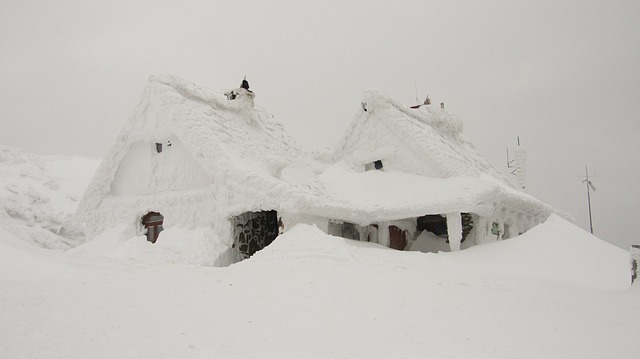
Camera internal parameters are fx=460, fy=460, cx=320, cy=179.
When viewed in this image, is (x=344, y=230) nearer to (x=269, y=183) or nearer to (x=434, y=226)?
(x=434, y=226)

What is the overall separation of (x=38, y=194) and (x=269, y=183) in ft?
61.5

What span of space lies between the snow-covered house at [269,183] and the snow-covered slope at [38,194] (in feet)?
21.9

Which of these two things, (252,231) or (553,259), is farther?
(252,231)

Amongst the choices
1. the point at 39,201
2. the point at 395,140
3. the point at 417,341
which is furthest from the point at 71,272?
the point at 39,201

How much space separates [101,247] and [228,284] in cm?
931

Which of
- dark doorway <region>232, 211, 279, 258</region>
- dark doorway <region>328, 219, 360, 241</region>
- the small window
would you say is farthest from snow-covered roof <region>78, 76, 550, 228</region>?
dark doorway <region>232, 211, 279, 258</region>

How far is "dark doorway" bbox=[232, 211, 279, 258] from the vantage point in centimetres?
1484

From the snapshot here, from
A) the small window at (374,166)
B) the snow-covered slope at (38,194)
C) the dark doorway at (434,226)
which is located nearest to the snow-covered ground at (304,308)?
the dark doorway at (434,226)

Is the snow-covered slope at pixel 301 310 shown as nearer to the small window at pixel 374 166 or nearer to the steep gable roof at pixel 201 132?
the steep gable roof at pixel 201 132

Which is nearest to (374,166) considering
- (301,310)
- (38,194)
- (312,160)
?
(312,160)

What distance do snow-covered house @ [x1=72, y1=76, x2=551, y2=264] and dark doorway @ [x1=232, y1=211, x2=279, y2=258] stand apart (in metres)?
0.04

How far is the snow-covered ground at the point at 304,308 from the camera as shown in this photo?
16.0 ft

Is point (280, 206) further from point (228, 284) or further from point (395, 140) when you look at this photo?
point (395, 140)

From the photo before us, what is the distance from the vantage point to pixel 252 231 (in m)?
15.9
